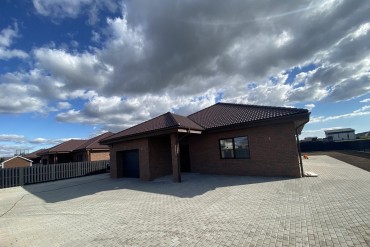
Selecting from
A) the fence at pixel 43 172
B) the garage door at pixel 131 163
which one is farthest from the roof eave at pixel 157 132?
the fence at pixel 43 172

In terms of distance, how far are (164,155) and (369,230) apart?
12.2m

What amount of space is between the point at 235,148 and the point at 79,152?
2134cm

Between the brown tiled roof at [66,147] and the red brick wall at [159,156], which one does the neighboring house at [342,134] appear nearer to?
the red brick wall at [159,156]

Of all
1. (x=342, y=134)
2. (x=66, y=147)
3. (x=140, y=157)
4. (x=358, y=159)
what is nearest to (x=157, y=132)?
(x=140, y=157)

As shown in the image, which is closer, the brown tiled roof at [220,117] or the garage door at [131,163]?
the brown tiled roof at [220,117]

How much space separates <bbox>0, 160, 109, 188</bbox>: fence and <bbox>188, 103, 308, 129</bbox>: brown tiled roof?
39.8 feet

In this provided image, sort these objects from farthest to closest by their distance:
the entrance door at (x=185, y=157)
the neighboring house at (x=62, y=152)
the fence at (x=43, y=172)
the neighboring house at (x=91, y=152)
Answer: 1. the neighboring house at (x=62, y=152)
2. the neighboring house at (x=91, y=152)
3. the fence at (x=43, y=172)
4. the entrance door at (x=185, y=157)

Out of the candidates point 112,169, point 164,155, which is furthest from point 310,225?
point 112,169

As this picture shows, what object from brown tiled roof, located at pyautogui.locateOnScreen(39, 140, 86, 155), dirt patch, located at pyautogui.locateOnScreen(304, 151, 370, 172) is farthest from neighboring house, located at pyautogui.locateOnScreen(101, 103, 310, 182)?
brown tiled roof, located at pyautogui.locateOnScreen(39, 140, 86, 155)

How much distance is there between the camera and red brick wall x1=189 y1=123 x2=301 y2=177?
11734 mm

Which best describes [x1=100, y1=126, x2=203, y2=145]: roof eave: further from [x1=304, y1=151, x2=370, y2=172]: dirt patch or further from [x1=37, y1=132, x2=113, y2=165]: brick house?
[x1=304, y1=151, x2=370, y2=172]: dirt patch

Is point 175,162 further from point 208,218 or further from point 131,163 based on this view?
point 208,218

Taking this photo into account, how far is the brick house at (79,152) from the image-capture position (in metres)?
25.3

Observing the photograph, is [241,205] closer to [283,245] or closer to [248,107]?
[283,245]
